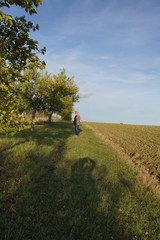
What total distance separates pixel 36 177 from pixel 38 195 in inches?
55.6

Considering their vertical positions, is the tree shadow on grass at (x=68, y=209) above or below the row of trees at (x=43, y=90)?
below

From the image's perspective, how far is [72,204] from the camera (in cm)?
467

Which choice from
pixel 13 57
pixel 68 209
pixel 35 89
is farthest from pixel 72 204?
pixel 35 89

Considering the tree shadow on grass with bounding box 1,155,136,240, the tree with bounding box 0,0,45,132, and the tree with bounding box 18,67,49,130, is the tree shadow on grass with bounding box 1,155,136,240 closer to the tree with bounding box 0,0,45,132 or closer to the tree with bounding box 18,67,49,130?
the tree with bounding box 0,0,45,132

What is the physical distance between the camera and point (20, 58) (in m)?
6.10

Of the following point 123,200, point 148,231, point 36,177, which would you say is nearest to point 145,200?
point 123,200

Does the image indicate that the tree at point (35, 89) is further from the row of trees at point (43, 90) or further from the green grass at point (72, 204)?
the green grass at point (72, 204)

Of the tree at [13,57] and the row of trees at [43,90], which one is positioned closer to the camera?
the tree at [13,57]

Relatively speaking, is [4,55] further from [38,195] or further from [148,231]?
[148,231]

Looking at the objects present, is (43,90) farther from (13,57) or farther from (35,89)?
(13,57)

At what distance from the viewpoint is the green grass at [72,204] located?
3.70 metres

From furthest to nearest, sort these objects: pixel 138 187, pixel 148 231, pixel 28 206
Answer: pixel 138 187 → pixel 28 206 → pixel 148 231

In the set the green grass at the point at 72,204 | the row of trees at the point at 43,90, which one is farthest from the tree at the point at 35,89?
the green grass at the point at 72,204

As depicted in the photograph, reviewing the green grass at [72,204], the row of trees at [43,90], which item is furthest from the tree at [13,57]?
the row of trees at [43,90]
